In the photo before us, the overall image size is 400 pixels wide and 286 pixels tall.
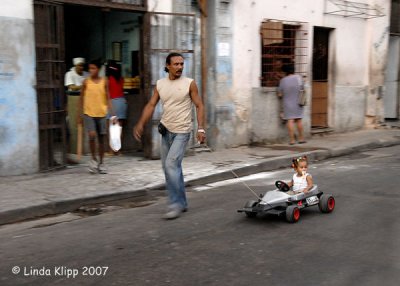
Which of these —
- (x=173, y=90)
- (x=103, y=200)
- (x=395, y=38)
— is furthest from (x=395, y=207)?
(x=395, y=38)

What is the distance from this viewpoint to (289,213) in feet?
17.8

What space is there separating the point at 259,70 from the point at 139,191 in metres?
5.47

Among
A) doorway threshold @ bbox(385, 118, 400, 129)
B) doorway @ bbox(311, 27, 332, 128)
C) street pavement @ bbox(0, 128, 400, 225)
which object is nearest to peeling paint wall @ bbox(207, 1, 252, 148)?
street pavement @ bbox(0, 128, 400, 225)

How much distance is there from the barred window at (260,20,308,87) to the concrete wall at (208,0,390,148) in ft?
0.58

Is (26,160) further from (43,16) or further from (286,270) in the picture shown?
(286,270)

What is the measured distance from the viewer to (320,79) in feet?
46.2

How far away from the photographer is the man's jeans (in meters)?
5.80

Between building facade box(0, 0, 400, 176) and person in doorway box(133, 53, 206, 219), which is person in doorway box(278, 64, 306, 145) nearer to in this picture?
building facade box(0, 0, 400, 176)

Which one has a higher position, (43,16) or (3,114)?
(43,16)

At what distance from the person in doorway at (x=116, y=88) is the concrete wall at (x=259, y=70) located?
1.84m

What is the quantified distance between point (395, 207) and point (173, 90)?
10.0 feet

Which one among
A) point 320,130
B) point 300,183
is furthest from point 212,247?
point 320,130

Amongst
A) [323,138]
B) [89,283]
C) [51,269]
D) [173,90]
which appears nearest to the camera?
[89,283]

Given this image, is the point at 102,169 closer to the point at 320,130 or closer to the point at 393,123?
the point at 320,130
